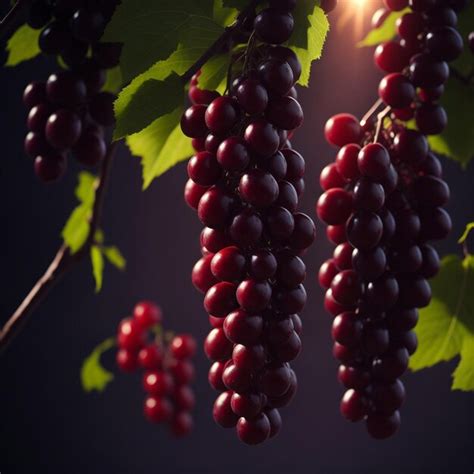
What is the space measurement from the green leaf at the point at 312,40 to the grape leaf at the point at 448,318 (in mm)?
186

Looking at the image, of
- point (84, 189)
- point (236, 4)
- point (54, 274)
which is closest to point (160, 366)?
point (84, 189)

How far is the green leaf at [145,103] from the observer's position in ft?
0.99

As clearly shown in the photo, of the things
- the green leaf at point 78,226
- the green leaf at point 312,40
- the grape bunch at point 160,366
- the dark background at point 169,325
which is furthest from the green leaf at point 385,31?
the dark background at point 169,325

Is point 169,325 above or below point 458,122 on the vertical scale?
below

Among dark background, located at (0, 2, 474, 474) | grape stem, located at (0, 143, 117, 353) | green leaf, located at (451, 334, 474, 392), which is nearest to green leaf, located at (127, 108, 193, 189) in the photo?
grape stem, located at (0, 143, 117, 353)

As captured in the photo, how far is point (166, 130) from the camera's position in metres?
0.40

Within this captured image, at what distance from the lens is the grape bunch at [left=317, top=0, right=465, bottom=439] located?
0.36 meters

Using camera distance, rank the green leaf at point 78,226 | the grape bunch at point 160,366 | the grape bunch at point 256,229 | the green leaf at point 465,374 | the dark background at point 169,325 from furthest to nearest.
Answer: the dark background at point 169,325, the grape bunch at point 160,366, the green leaf at point 78,226, the green leaf at point 465,374, the grape bunch at point 256,229

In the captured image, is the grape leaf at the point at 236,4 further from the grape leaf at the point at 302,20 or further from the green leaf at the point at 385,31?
the green leaf at the point at 385,31

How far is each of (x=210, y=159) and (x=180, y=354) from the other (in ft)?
1.92

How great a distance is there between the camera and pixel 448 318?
0.43m

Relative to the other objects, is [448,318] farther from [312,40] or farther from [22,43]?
[22,43]

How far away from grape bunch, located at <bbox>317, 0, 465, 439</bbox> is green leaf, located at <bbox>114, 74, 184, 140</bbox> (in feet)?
0.35

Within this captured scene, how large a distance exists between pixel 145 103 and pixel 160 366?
1.95ft
